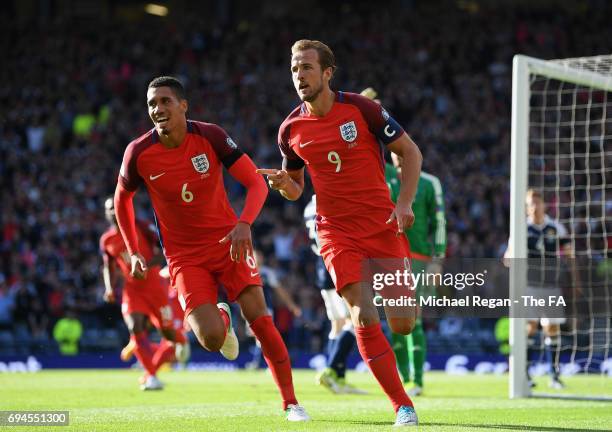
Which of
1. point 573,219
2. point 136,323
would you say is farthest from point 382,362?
point 573,219

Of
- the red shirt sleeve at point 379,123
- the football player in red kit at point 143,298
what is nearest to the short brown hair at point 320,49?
the red shirt sleeve at point 379,123

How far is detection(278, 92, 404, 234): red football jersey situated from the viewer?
23.1ft

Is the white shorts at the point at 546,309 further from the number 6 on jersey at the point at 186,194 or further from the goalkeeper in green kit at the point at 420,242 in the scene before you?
the number 6 on jersey at the point at 186,194

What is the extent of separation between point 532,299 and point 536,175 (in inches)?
397

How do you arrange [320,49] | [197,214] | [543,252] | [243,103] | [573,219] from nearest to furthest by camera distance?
[320,49] < [197,214] < [543,252] < [573,219] < [243,103]

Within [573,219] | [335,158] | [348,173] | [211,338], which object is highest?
[335,158]

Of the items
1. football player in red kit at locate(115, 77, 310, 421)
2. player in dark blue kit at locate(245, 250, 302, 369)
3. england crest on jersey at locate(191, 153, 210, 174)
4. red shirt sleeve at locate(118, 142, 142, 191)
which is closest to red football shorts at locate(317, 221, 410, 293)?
football player in red kit at locate(115, 77, 310, 421)

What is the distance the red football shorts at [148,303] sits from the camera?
12125mm

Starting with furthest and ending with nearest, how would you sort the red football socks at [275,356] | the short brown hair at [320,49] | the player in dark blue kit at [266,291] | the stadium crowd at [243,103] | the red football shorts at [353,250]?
the stadium crowd at [243,103] → the player in dark blue kit at [266,291] → the red football socks at [275,356] → the short brown hair at [320,49] → the red football shorts at [353,250]

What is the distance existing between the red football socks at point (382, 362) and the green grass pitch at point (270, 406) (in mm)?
222

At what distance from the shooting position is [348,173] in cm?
706

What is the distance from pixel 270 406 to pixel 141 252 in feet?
12.0

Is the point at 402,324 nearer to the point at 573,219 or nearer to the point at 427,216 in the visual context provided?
the point at 427,216

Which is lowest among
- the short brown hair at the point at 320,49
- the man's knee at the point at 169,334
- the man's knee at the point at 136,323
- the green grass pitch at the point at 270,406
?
the green grass pitch at the point at 270,406
